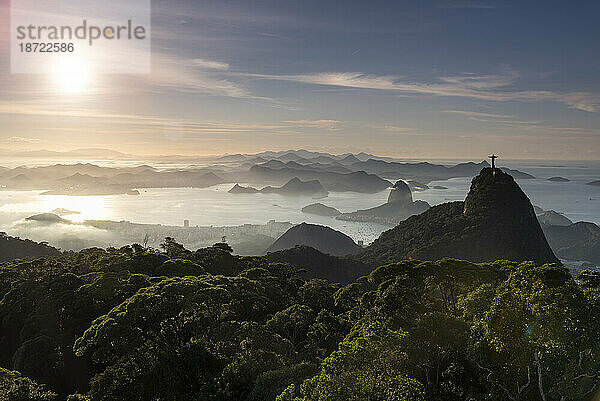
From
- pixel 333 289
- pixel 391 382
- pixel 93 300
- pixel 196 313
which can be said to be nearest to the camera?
pixel 391 382

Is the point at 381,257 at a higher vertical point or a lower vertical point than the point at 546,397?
lower

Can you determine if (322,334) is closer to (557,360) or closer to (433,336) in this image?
(433,336)

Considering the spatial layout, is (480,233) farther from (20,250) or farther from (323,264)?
(20,250)

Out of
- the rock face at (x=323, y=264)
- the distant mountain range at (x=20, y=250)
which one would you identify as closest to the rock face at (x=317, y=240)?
the rock face at (x=323, y=264)

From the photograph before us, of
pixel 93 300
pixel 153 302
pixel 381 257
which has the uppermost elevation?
pixel 153 302

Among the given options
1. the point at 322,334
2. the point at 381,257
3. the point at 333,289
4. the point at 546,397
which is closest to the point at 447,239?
the point at 381,257

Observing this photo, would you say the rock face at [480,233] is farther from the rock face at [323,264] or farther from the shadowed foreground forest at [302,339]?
the shadowed foreground forest at [302,339]
